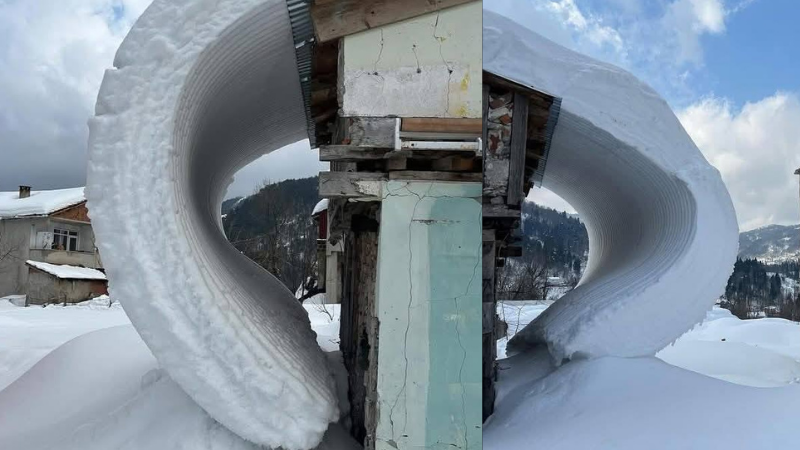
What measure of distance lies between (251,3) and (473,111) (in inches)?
74.7

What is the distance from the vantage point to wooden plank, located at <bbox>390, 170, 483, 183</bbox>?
181 inches

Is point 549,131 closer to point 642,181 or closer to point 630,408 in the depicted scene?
point 642,181

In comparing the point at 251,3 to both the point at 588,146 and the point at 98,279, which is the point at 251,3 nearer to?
the point at 588,146

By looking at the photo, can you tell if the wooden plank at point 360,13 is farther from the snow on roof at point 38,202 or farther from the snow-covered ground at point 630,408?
the snow on roof at point 38,202

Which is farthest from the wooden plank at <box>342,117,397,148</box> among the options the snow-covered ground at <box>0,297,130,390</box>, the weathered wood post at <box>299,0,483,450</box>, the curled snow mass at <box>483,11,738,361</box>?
the snow-covered ground at <box>0,297,130,390</box>

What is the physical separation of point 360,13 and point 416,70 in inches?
25.1

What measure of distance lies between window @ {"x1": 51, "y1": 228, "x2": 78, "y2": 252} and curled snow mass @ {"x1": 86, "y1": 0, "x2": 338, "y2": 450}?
2461 centimetres

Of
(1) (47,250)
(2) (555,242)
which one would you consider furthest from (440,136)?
(2) (555,242)

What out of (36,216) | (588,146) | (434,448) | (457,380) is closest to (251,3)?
(457,380)

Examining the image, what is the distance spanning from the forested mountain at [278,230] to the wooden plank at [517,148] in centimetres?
1503

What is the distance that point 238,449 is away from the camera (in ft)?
16.0

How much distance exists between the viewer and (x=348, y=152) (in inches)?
185

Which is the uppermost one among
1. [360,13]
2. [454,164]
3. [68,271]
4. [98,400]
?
[360,13]

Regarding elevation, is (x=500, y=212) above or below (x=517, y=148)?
below
